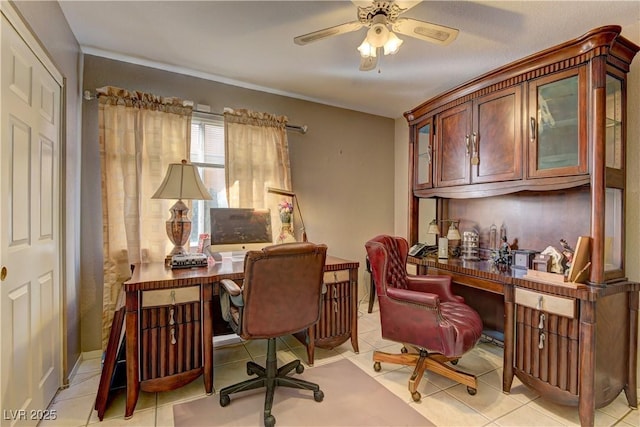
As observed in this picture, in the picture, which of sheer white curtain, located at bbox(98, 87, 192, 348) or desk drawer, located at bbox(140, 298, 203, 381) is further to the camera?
sheer white curtain, located at bbox(98, 87, 192, 348)

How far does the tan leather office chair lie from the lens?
5.57 feet

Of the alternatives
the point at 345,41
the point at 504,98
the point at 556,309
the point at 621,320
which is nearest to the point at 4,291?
the point at 345,41

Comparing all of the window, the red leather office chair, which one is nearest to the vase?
the window

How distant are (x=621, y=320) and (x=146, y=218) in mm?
3498

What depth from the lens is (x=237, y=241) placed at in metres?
2.63

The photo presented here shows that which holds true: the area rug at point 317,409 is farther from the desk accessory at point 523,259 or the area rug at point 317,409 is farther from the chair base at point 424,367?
the desk accessory at point 523,259

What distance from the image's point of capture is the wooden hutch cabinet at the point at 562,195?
68.2 inches

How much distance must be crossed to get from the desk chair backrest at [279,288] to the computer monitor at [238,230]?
0.95m

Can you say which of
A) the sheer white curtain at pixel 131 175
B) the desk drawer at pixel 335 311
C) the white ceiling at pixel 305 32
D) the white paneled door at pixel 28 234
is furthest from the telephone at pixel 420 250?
the white paneled door at pixel 28 234

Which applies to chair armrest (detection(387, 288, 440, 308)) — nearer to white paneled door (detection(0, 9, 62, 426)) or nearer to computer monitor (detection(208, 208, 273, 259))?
computer monitor (detection(208, 208, 273, 259))

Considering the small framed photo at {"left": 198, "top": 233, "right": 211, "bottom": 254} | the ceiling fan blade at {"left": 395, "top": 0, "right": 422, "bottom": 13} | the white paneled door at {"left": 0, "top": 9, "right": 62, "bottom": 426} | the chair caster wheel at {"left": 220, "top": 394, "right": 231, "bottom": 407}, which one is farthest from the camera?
the small framed photo at {"left": 198, "top": 233, "right": 211, "bottom": 254}

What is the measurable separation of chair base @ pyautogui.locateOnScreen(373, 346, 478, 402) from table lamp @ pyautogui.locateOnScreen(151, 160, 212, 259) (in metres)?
1.80

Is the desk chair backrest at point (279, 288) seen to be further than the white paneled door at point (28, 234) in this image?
Yes

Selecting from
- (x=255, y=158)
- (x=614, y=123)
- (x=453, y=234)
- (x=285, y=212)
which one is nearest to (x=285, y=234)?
(x=285, y=212)
